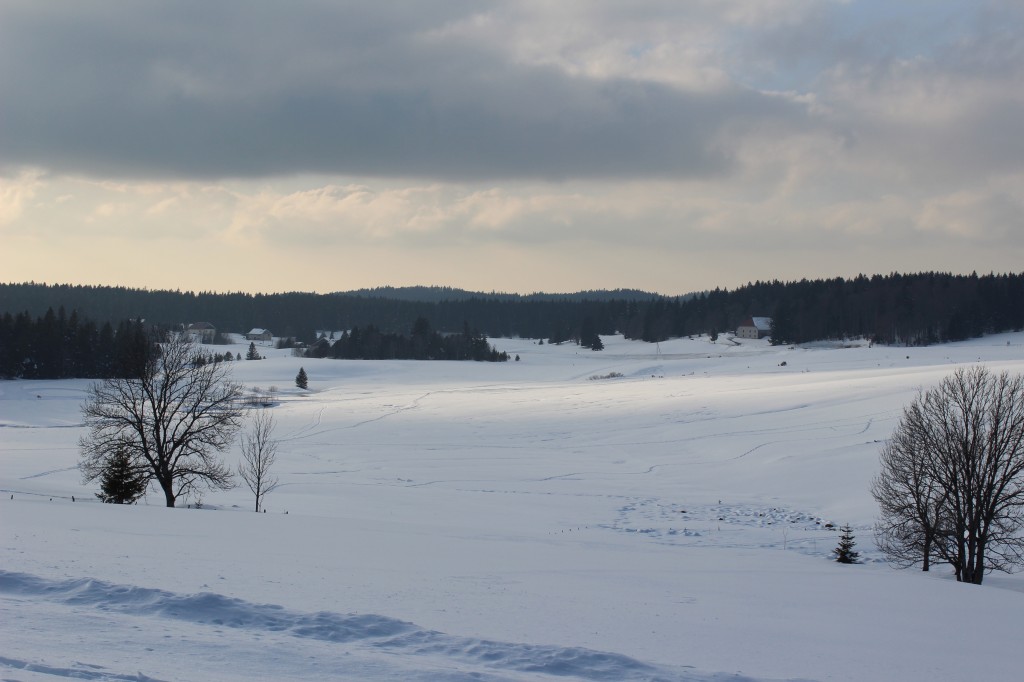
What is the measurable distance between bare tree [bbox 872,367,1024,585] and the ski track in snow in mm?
14802

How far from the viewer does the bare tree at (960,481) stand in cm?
1916

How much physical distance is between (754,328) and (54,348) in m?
97.7

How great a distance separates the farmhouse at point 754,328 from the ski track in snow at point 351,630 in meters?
126

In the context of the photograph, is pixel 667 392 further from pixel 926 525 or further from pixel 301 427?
pixel 926 525

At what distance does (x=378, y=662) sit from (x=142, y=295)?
682 feet

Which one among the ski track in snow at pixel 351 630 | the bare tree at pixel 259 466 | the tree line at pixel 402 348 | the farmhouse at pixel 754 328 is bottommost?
the bare tree at pixel 259 466

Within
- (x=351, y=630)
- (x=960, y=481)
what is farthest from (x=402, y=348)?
(x=351, y=630)

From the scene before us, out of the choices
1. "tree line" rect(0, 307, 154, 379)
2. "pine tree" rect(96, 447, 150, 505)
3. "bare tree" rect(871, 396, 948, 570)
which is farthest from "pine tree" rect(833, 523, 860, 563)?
"tree line" rect(0, 307, 154, 379)

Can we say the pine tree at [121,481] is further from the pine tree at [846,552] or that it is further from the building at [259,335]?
the building at [259,335]

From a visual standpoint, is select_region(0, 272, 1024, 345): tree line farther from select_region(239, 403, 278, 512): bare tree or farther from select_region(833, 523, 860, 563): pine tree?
select_region(833, 523, 860, 563): pine tree

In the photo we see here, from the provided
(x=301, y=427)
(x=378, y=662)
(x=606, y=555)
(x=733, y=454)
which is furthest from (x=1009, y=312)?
(x=378, y=662)

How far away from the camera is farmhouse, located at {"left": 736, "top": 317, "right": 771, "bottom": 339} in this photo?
128 m

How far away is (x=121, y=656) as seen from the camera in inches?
257

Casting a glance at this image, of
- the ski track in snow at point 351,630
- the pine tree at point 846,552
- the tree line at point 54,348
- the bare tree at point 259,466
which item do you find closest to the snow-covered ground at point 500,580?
the ski track in snow at point 351,630
